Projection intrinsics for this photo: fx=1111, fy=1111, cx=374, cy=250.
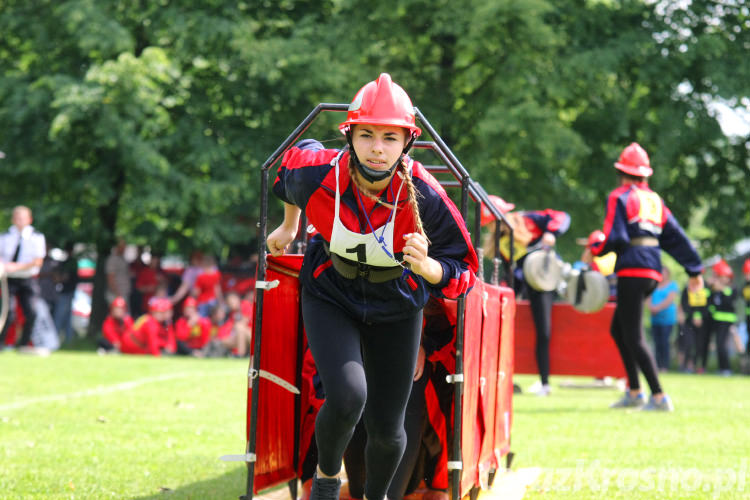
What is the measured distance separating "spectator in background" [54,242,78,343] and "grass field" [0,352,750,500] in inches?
352

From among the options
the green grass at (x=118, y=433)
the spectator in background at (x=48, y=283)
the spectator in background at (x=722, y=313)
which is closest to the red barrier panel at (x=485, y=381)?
the green grass at (x=118, y=433)

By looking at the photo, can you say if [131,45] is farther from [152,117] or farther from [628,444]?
[628,444]

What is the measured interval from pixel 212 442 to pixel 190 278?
539 inches

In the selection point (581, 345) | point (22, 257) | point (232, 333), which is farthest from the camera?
point (232, 333)

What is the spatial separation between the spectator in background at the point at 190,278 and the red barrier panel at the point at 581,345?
9.89 meters

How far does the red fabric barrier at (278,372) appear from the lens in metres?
5.11

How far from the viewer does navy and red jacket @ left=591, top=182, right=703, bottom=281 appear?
10086 millimetres


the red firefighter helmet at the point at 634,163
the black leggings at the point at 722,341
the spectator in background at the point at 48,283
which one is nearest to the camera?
the red firefighter helmet at the point at 634,163

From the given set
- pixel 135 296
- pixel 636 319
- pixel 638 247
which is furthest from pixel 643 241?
pixel 135 296

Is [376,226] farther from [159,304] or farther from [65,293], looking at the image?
[65,293]

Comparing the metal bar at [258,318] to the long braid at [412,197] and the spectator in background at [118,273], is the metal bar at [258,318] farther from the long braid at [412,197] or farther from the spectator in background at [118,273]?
the spectator in background at [118,273]

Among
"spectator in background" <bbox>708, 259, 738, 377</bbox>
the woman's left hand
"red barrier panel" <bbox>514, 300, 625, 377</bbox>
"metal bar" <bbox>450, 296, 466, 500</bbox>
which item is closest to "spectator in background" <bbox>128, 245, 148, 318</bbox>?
"spectator in background" <bbox>708, 259, 738, 377</bbox>

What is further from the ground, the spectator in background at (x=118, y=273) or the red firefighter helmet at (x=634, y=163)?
the red firefighter helmet at (x=634, y=163)

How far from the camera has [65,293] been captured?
867 inches
